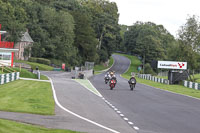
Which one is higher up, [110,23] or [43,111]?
[110,23]

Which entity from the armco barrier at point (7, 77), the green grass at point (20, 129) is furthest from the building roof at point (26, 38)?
the green grass at point (20, 129)

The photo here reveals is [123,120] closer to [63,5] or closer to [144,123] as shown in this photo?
[144,123]

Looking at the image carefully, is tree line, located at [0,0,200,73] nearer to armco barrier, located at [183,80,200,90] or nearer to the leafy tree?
the leafy tree

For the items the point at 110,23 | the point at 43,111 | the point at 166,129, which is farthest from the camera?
the point at 110,23

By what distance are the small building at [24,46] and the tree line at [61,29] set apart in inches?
72.6

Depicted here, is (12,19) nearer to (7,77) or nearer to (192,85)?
(192,85)

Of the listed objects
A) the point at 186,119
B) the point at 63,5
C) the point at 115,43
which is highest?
the point at 63,5

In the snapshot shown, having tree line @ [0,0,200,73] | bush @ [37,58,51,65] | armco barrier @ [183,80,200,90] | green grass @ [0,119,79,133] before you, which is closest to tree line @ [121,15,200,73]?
tree line @ [0,0,200,73]

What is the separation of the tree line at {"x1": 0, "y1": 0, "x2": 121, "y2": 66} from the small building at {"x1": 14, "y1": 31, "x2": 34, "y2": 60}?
1.84 metres

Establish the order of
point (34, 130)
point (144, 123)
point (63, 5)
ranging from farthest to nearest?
point (63, 5) → point (144, 123) → point (34, 130)

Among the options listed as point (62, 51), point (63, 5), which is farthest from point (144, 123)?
point (63, 5)

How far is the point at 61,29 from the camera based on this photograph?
98.9 metres

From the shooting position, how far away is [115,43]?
131 metres

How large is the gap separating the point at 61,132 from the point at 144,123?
4.01 metres
